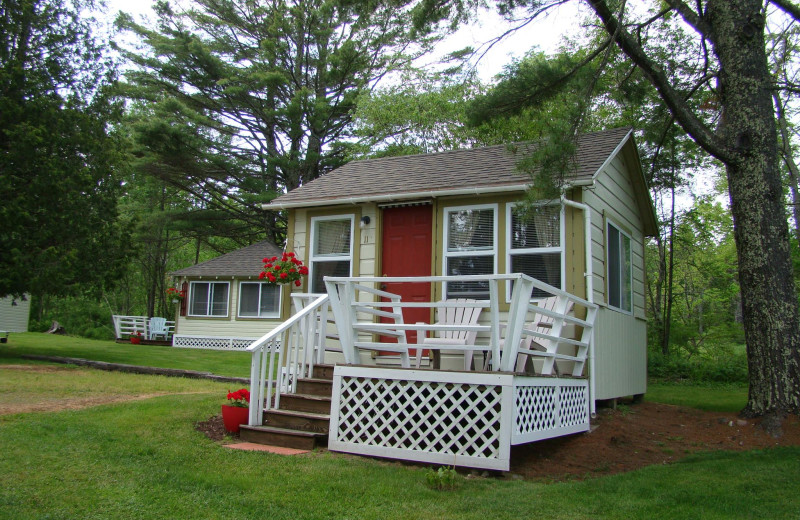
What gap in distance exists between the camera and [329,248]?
8.52 meters

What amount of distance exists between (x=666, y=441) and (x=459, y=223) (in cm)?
339

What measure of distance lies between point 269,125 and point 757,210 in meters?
17.9

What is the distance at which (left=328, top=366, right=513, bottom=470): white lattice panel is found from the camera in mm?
4680

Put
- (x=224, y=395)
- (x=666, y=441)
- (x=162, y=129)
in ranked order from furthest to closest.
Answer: (x=162, y=129) → (x=224, y=395) → (x=666, y=441)

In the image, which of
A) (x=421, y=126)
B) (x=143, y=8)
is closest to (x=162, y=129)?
(x=143, y=8)

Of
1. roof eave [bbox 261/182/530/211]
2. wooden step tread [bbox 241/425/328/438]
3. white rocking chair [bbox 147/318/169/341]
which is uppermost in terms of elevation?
roof eave [bbox 261/182/530/211]

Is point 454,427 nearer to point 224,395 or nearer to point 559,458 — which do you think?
point 559,458

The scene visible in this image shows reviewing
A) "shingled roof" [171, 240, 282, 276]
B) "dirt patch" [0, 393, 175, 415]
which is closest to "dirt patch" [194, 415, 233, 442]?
"dirt patch" [0, 393, 175, 415]

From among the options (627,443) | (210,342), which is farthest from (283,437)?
(210,342)

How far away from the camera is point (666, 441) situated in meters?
6.04

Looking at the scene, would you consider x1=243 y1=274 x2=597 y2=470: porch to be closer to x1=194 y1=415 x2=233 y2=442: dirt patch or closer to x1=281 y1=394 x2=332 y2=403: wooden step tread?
x1=281 y1=394 x2=332 y2=403: wooden step tread

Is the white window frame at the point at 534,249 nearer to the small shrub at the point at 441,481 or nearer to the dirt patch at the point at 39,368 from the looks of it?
the small shrub at the point at 441,481

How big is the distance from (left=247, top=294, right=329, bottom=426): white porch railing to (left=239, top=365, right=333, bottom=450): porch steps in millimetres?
110

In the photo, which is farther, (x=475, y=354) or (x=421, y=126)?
(x=421, y=126)
